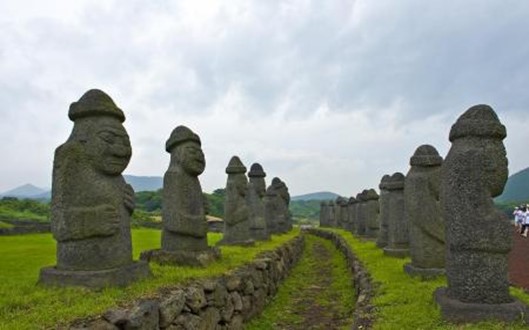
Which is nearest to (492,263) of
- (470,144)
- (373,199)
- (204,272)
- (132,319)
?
(470,144)

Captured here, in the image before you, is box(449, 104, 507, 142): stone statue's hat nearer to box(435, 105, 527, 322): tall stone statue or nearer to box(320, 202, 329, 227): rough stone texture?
box(435, 105, 527, 322): tall stone statue

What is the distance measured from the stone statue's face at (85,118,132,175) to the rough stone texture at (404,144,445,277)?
5948mm

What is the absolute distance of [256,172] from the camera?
21875mm

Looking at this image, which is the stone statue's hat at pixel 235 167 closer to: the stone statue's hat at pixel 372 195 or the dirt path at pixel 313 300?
the dirt path at pixel 313 300

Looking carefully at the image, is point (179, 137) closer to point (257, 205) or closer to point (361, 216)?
point (257, 205)

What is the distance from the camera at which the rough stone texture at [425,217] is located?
410 inches

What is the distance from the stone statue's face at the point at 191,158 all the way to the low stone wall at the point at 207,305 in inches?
93.3

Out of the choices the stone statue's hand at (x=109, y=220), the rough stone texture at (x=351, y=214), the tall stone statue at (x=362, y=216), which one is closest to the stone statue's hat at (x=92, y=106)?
the stone statue's hand at (x=109, y=220)

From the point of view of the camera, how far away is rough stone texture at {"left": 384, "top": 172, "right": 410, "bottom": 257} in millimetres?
14453

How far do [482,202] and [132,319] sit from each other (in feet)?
15.5

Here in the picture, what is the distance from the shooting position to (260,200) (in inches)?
819

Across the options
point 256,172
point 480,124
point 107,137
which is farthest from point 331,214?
point 480,124

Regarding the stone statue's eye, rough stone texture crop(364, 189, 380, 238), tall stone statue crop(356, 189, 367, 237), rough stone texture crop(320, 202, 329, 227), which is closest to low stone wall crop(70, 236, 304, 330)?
the stone statue's eye

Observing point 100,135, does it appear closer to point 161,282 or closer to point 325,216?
point 161,282
